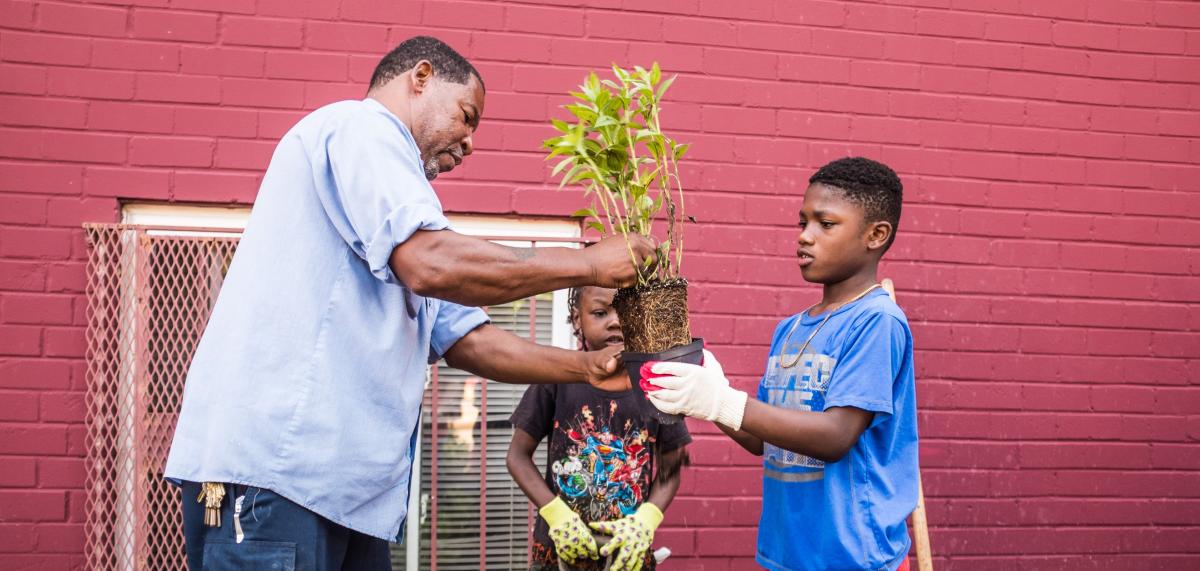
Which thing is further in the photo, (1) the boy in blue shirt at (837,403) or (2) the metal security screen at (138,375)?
(2) the metal security screen at (138,375)

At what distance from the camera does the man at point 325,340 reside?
2082mm

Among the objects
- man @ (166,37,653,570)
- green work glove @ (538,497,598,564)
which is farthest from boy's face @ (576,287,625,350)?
man @ (166,37,653,570)

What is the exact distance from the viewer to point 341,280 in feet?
7.18

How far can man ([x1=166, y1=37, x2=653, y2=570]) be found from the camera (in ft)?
6.83

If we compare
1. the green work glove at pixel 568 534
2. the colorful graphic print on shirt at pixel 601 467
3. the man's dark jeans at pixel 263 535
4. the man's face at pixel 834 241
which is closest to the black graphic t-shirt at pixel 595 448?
the colorful graphic print on shirt at pixel 601 467

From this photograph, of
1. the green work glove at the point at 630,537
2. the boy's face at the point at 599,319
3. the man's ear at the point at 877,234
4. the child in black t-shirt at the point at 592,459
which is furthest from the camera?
the boy's face at the point at 599,319

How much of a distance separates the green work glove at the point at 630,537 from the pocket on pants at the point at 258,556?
1312 mm

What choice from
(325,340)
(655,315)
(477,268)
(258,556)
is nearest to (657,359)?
(655,315)

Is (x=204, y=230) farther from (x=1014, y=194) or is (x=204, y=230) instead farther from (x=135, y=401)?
(x=1014, y=194)

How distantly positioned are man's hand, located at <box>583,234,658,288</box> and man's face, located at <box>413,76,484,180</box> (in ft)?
1.81

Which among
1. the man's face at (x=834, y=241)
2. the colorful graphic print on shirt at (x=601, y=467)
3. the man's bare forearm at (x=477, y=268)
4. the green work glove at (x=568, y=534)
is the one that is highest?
the man's face at (x=834, y=241)

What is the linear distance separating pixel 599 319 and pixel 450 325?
0.86 metres

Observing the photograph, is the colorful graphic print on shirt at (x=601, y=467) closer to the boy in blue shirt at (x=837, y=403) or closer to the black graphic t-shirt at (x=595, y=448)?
the black graphic t-shirt at (x=595, y=448)

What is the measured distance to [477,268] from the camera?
2125 mm
